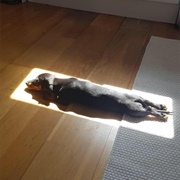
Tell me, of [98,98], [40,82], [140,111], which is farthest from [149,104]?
[40,82]

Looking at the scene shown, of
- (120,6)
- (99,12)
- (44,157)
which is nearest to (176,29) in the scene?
(120,6)

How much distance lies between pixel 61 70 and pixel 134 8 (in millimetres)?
1142

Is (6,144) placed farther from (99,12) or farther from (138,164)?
(99,12)

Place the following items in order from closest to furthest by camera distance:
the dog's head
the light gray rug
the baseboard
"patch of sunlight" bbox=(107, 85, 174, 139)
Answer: the light gray rug, "patch of sunlight" bbox=(107, 85, 174, 139), the dog's head, the baseboard

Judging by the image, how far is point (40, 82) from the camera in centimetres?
135

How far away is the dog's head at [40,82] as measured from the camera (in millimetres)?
1337

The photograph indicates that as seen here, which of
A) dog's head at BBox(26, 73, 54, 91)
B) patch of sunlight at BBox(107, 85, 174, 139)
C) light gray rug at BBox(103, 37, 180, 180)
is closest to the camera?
light gray rug at BBox(103, 37, 180, 180)

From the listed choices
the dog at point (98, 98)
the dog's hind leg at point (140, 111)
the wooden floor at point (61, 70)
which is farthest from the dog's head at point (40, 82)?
the dog's hind leg at point (140, 111)

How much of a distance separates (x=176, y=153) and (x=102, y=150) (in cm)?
30

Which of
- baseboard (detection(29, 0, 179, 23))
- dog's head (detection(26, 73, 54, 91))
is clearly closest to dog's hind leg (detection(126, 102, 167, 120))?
dog's head (detection(26, 73, 54, 91))

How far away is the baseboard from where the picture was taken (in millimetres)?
2250

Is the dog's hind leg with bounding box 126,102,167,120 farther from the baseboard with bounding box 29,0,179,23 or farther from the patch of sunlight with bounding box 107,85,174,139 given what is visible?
the baseboard with bounding box 29,0,179,23

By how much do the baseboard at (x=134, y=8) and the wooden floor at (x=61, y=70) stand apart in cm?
7

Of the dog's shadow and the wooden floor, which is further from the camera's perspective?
the dog's shadow
